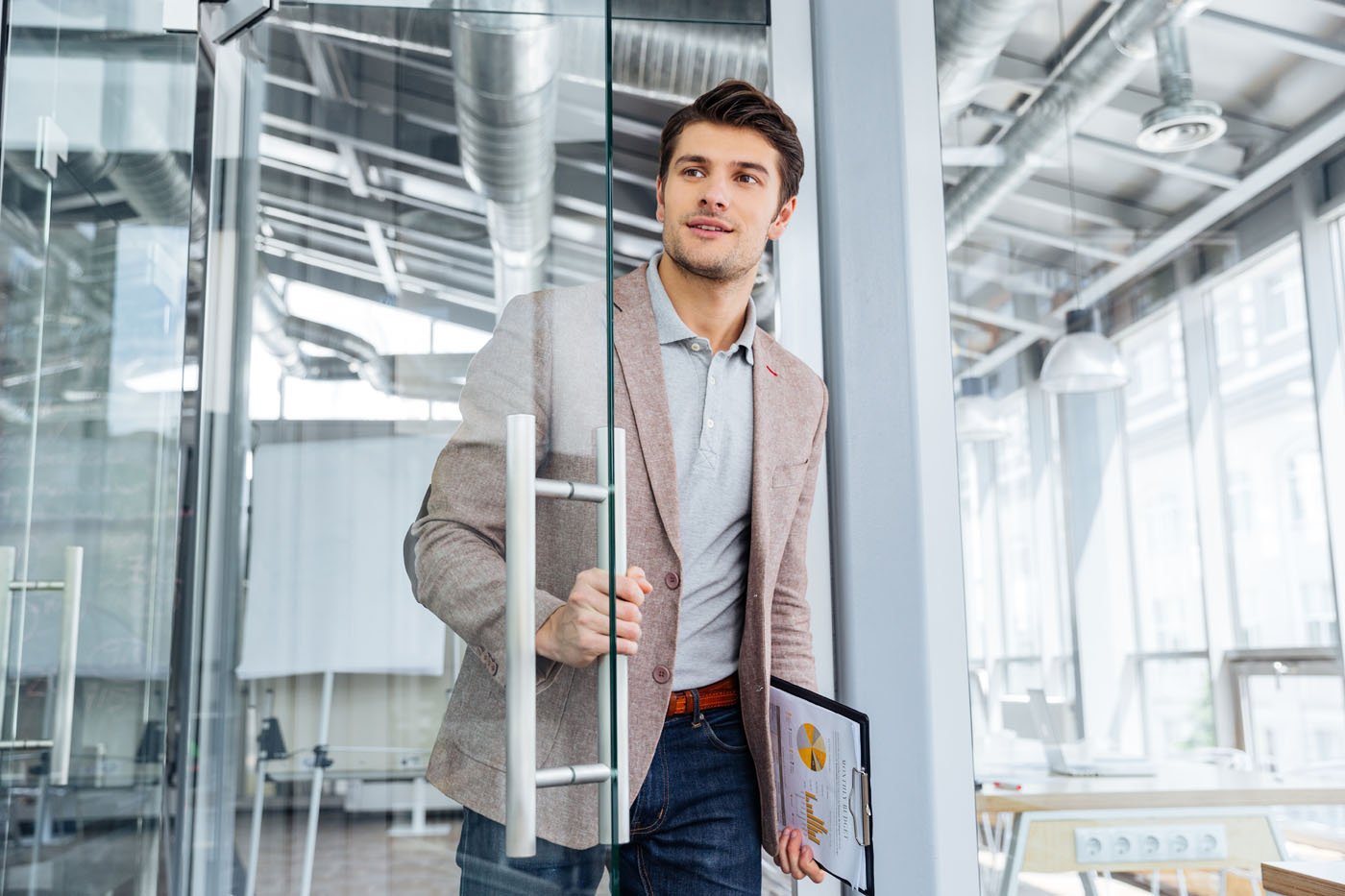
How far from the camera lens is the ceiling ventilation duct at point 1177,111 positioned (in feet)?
8.98

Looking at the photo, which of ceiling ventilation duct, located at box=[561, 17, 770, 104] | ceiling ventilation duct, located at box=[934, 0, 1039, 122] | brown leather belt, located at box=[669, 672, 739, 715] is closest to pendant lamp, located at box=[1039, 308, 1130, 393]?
ceiling ventilation duct, located at box=[934, 0, 1039, 122]

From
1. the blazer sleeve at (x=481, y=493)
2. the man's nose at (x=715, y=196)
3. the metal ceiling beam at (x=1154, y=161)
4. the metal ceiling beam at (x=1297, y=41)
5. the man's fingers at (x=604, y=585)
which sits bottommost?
the man's fingers at (x=604, y=585)

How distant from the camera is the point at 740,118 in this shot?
1.75m

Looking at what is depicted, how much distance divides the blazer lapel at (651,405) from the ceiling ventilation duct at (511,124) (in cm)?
31

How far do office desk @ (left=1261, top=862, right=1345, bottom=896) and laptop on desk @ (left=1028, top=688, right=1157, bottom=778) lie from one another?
0.87m

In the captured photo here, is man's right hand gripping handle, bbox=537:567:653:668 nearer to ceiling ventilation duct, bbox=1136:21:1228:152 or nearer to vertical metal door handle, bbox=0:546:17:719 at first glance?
vertical metal door handle, bbox=0:546:17:719

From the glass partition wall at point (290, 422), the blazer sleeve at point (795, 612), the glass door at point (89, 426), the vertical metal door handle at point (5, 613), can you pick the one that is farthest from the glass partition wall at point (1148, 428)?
the vertical metal door handle at point (5, 613)

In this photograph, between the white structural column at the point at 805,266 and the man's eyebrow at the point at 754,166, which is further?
the white structural column at the point at 805,266

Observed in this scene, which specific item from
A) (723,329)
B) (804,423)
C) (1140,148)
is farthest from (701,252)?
(1140,148)

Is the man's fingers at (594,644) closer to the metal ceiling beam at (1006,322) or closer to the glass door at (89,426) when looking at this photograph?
the glass door at (89,426)

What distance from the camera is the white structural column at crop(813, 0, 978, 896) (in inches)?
76.9

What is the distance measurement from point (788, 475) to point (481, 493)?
2.33 feet

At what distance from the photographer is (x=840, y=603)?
2.00 metres

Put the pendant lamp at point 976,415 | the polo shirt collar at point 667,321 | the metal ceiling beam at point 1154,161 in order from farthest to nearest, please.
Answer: the metal ceiling beam at point 1154,161
the pendant lamp at point 976,415
the polo shirt collar at point 667,321
